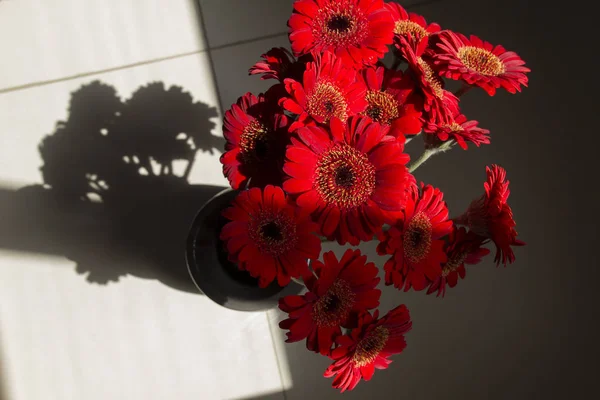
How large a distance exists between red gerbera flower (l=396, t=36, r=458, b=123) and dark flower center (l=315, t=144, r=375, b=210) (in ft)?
0.27

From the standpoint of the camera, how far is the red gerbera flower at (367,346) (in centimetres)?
45

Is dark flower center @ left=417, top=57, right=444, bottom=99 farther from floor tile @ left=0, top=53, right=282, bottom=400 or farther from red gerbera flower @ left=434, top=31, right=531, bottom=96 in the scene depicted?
floor tile @ left=0, top=53, right=282, bottom=400

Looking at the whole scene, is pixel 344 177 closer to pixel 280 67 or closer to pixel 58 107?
pixel 280 67

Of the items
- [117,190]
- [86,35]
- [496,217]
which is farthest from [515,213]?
[86,35]

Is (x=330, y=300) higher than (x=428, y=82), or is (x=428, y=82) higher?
(x=428, y=82)

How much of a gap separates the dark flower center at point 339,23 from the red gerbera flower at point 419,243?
0.16 metres

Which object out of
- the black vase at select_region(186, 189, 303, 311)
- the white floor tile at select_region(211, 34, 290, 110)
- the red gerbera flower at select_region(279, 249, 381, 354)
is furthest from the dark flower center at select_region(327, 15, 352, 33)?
the white floor tile at select_region(211, 34, 290, 110)

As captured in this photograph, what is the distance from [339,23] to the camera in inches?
18.8

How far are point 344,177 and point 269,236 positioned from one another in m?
0.08

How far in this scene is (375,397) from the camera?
88 centimetres

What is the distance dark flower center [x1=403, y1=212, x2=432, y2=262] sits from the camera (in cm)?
47

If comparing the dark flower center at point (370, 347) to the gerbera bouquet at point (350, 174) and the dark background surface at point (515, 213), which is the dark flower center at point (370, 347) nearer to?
the gerbera bouquet at point (350, 174)

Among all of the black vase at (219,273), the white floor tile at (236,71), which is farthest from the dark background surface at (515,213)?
the black vase at (219,273)

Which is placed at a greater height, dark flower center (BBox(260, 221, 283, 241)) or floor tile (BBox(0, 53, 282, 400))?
dark flower center (BBox(260, 221, 283, 241))
